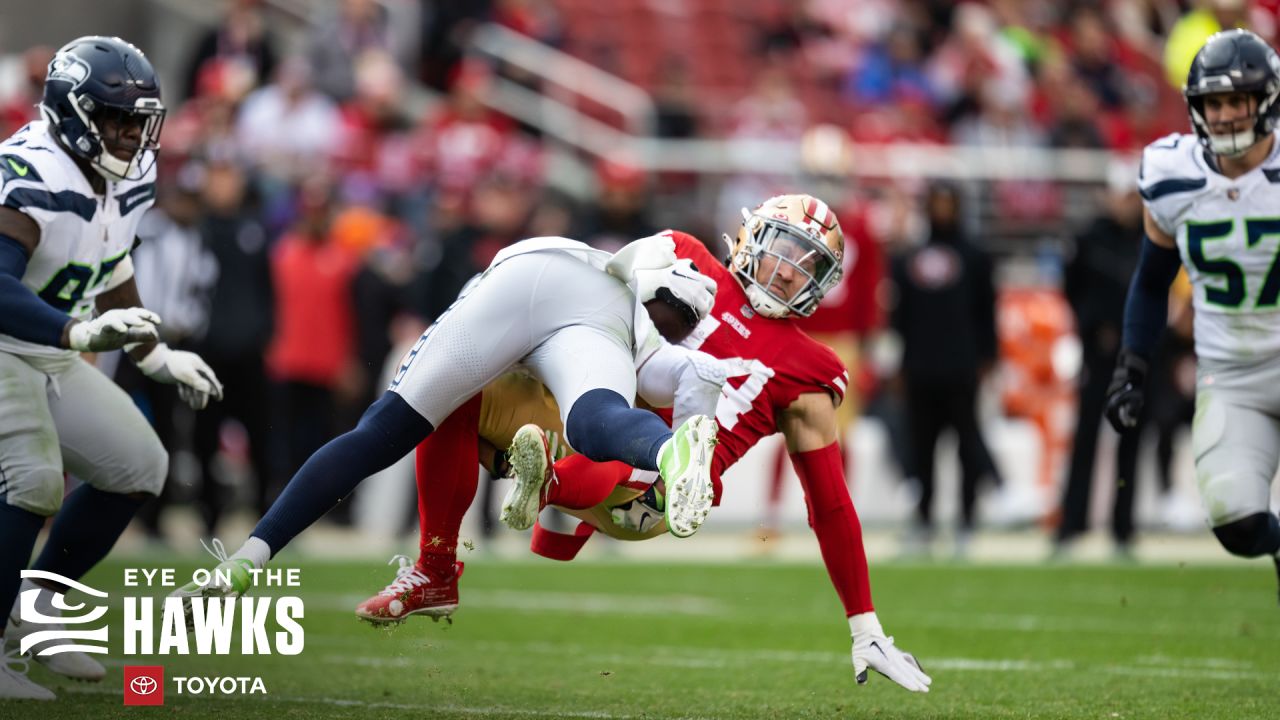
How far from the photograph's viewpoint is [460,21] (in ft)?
46.5

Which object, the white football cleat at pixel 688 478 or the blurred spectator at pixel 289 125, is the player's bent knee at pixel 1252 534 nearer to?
the white football cleat at pixel 688 478

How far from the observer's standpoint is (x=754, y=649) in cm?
627

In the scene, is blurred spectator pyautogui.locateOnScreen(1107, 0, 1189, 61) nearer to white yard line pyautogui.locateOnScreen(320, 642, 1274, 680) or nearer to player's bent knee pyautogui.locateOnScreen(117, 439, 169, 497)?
white yard line pyautogui.locateOnScreen(320, 642, 1274, 680)

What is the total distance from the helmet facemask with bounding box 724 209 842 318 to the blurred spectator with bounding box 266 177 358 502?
5.74 m

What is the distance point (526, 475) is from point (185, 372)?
4.10 feet

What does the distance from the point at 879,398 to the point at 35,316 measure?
790 centimetres

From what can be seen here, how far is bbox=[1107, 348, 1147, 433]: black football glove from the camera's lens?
5.44 m

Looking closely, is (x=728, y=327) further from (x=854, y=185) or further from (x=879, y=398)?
(x=854, y=185)

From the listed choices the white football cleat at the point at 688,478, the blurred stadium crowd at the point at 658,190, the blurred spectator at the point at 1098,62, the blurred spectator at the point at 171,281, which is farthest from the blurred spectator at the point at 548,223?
the blurred spectator at the point at 1098,62

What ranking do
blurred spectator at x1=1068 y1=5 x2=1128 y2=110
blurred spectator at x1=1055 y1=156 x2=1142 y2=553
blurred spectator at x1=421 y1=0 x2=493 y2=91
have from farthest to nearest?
blurred spectator at x1=1068 y1=5 x2=1128 y2=110
blurred spectator at x1=421 y1=0 x2=493 y2=91
blurred spectator at x1=1055 y1=156 x2=1142 y2=553

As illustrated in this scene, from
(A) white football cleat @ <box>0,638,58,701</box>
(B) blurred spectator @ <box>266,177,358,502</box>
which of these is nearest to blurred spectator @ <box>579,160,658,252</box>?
(B) blurred spectator @ <box>266,177,358,502</box>

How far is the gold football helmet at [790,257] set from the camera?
16.0 feet

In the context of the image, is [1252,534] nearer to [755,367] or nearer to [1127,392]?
[1127,392]

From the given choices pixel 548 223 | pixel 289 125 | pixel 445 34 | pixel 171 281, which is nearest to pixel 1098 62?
pixel 445 34
